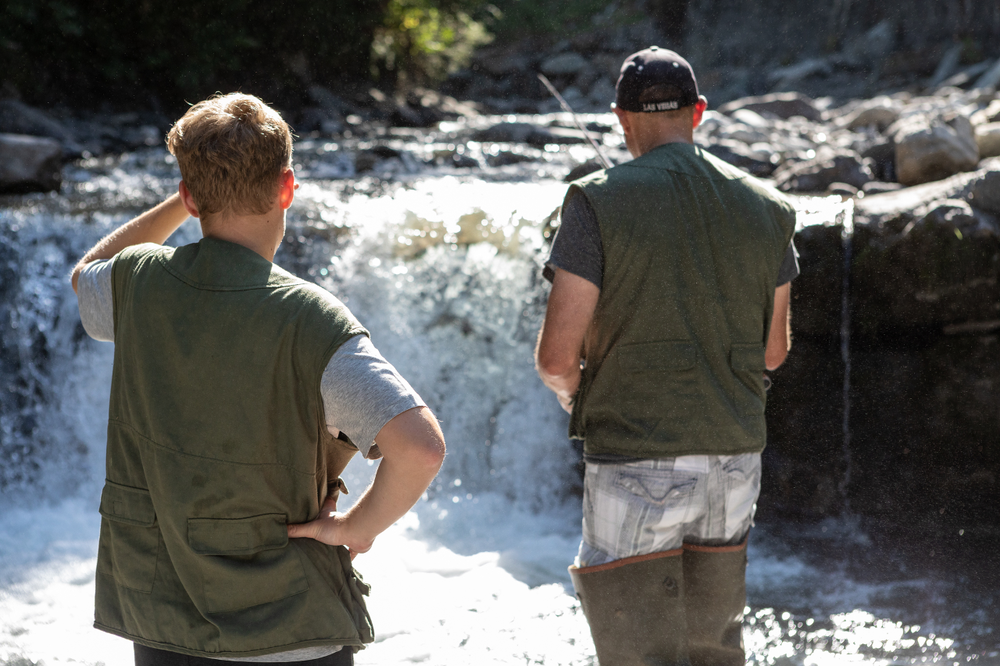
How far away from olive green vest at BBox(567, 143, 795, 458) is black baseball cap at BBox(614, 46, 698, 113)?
11 centimetres

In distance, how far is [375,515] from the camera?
1455mm

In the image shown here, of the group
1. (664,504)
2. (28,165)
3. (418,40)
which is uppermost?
(418,40)

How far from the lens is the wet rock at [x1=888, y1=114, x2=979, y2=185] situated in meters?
6.24

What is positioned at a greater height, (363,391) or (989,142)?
(989,142)

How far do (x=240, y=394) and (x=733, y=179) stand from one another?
1289 mm

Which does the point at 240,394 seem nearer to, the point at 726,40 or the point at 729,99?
the point at 729,99

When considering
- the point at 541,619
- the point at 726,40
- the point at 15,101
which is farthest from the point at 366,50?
the point at 541,619

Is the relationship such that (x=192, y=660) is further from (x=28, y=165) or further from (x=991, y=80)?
(x=991, y=80)

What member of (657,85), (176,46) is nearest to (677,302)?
(657,85)

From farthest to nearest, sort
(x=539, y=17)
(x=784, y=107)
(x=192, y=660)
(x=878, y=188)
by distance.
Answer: (x=539, y=17) < (x=784, y=107) < (x=878, y=188) < (x=192, y=660)

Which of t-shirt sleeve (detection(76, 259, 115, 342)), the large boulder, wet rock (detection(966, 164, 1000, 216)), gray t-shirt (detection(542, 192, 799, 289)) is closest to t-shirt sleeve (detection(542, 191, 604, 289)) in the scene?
gray t-shirt (detection(542, 192, 799, 289))

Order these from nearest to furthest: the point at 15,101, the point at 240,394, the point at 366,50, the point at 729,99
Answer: the point at 240,394, the point at 15,101, the point at 366,50, the point at 729,99

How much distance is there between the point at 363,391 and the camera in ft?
4.38

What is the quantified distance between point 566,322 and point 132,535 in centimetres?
102
